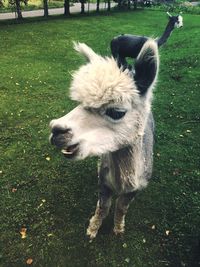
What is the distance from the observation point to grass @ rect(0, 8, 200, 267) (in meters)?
4.96

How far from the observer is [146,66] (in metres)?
3.25

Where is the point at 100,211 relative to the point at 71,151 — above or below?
below

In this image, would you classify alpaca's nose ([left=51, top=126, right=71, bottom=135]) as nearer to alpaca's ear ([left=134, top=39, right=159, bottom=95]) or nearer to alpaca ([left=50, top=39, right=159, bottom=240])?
alpaca ([left=50, top=39, right=159, bottom=240])

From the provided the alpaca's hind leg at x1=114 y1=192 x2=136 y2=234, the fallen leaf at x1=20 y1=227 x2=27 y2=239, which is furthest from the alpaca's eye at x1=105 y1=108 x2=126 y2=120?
the fallen leaf at x1=20 y1=227 x2=27 y2=239

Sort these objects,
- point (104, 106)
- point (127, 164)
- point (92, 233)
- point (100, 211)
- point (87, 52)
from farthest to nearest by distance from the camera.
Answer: point (92, 233), point (100, 211), point (127, 164), point (87, 52), point (104, 106)

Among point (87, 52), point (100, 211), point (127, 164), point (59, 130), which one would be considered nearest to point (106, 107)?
point (59, 130)

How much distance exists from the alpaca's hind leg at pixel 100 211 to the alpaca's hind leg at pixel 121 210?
14 centimetres

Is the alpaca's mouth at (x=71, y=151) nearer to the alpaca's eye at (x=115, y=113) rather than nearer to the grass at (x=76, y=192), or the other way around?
the alpaca's eye at (x=115, y=113)

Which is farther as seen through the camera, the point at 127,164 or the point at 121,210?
the point at 121,210

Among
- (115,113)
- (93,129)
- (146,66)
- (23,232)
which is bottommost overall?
(23,232)

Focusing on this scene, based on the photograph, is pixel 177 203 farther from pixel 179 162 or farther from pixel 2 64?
pixel 2 64

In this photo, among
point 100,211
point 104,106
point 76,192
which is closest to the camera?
point 104,106

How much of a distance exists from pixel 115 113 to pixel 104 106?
147 mm

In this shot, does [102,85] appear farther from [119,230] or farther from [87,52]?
[119,230]
